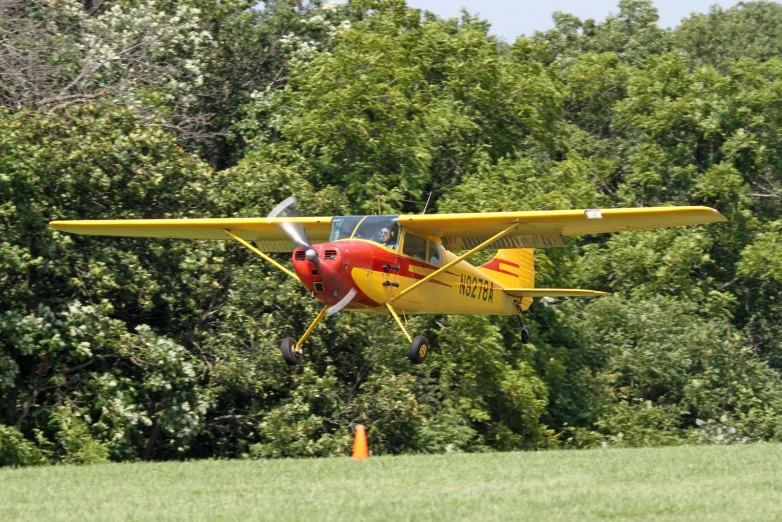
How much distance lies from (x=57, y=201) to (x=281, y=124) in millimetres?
7705

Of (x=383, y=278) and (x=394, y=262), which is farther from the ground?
(x=394, y=262)

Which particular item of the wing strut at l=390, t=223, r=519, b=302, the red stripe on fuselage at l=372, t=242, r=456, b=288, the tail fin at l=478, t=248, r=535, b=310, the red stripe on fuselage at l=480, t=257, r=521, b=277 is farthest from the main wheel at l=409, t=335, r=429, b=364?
the red stripe on fuselage at l=480, t=257, r=521, b=277

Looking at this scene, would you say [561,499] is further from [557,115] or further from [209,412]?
[557,115]

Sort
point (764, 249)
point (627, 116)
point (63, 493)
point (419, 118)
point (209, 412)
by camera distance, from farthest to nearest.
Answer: point (627, 116)
point (764, 249)
point (419, 118)
point (209, 412)
point (63, 493)

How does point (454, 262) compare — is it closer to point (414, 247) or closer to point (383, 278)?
point (414, 247)

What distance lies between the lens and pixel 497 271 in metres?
20.3

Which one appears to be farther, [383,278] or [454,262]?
[454,262]

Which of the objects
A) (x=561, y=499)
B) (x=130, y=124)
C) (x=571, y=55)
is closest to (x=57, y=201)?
(x=130, y=124)

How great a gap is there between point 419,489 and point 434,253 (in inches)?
234

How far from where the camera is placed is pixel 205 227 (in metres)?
18.2

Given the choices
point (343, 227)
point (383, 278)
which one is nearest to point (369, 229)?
point (343, 227)

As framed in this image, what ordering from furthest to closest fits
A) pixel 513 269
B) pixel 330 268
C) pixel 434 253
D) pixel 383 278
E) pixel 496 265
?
pixel 513 269 < pixel 496 265 < pixel 434 253 < pixel 383 278 < pixel 330 268

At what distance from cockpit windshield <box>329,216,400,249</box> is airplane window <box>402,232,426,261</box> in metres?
0.27

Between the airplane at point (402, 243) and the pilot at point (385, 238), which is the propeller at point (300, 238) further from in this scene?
the pilot at point (385, 238)
